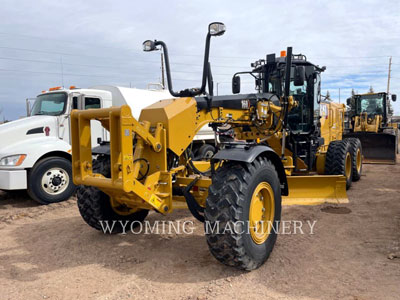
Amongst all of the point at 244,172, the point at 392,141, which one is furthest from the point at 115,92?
the point at 392,141

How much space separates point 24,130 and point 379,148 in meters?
10.9

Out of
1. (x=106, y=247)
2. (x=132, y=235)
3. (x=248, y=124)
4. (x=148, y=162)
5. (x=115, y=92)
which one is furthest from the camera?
(x=115, y=92)

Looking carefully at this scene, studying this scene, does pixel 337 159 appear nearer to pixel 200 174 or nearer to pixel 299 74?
pixel 299 74

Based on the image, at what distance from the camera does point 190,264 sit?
3826 mm

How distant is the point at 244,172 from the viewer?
3.56 meters

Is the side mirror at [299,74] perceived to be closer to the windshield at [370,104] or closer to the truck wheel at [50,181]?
the truck wheel at [50,181]

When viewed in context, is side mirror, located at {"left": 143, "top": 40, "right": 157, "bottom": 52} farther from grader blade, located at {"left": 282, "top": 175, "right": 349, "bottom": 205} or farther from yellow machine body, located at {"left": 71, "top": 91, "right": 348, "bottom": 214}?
grader blade, located at {"left": 282, "top": 175, "right": 349, "bottom": 205}

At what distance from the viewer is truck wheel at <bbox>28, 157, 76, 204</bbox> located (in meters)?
6.86

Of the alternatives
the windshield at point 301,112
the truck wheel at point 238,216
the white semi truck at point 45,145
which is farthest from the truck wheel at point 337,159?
the white semi truck at point 45,145

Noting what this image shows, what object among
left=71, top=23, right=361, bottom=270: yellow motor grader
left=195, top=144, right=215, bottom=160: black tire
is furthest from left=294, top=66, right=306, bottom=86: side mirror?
left=195, top=144, right=215, bottom=160: black tire

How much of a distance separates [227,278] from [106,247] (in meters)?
1.76

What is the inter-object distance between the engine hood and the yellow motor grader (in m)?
3.47

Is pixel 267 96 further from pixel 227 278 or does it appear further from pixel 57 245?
pixel 57 245

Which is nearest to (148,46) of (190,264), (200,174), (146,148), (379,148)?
(146,148)
